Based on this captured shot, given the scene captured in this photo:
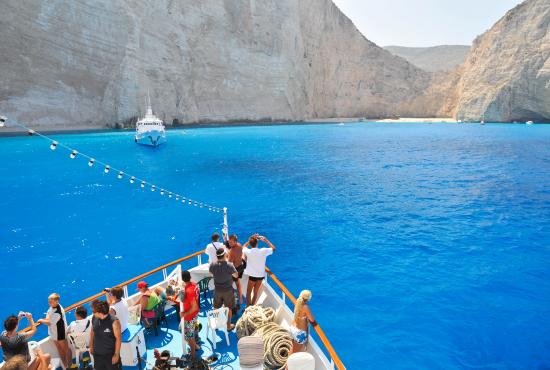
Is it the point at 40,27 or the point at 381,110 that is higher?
the point at 40,27

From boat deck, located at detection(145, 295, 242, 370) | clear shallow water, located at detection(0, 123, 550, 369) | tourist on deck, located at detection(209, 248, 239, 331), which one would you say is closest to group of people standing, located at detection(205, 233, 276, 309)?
tourist on deck, located at detection(209, 248, 239, 331)

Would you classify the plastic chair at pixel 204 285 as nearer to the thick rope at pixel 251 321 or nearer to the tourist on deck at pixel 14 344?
the thick rope at pixel 251 321

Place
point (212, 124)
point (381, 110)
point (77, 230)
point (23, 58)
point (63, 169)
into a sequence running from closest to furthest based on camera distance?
point (77, 230)
point (63, 169)
point (23, 58)
point (212, 124)
point (381, 110)

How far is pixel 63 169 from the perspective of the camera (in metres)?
36.3

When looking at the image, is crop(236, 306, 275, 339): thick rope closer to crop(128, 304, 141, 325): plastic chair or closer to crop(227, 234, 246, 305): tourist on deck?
crop(227, 234, 246, 305): tourist on deck

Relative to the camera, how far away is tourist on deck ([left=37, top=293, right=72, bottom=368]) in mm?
6490

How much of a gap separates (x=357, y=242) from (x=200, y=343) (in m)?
9.87

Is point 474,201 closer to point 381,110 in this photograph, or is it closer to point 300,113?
point 300,113

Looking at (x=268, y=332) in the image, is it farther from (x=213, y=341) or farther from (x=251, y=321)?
(x=213, y=341)

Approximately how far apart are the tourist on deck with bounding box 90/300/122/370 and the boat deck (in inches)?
53.8

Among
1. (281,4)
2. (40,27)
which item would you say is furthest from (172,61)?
(281,4)

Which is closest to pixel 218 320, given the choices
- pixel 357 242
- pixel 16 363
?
pixel 16 363

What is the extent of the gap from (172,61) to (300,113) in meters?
42.3

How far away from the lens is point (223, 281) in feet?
24.3
